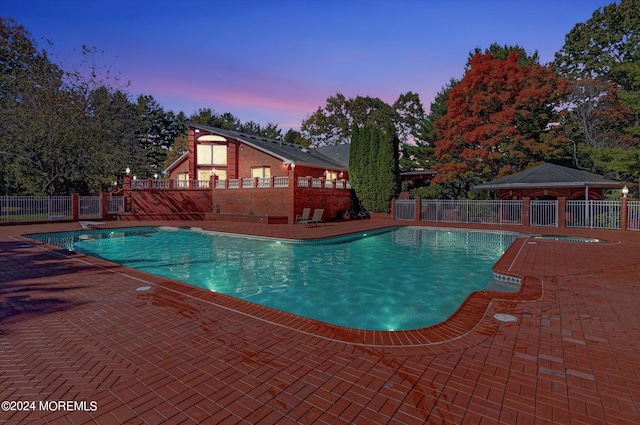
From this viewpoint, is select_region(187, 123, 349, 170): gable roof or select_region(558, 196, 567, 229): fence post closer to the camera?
select_region(558, 196, 567, 229): fence post

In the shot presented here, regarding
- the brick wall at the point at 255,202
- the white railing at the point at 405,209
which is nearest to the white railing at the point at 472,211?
the white railing at the point at 405,209

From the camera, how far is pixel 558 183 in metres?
19.5

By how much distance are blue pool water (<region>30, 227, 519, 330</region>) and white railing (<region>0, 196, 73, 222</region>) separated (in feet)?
21.5

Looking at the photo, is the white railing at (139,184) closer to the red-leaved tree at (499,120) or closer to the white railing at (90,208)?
the white railing at (90,208)

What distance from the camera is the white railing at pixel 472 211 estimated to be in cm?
2256

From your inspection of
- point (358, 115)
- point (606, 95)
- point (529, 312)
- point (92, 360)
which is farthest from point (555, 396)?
point (358, 115)

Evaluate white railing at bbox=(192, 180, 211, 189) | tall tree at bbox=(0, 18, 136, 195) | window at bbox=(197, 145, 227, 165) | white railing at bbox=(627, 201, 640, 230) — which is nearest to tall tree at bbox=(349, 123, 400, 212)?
white railing at bbox=(192, 180, 211, 189)

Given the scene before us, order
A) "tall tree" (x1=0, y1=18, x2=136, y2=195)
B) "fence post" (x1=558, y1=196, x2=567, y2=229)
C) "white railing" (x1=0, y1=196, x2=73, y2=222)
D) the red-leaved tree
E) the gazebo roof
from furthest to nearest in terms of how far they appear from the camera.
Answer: "tall tree" (x1=0, y1=18, x2=136, y2=195)
the red-leaved tree
"white railing" (x1=0, y1=196, x2=73, y2=222)
"fence post" (x1=558, y1=196, x2=567, y2=229)
the gazebo roof

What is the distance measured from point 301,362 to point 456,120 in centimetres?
2605

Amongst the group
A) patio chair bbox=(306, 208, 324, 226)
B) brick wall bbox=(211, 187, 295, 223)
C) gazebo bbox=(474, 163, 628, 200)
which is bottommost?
patio chair bbox=(306, 208, 324, 226)

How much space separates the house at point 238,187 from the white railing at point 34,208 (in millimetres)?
3881

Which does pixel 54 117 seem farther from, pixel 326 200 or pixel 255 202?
pixel 326 200

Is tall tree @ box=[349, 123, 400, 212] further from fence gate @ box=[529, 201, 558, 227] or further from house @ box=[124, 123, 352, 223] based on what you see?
fence gate @ box=[529, 201, 558, 227]

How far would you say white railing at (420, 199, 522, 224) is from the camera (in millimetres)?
22562
